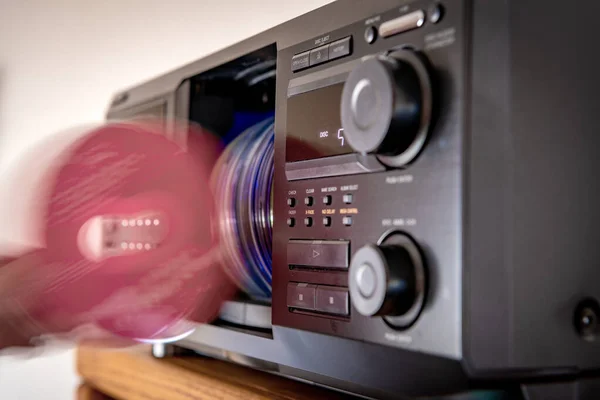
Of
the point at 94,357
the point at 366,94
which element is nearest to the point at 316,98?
the point at 366,94

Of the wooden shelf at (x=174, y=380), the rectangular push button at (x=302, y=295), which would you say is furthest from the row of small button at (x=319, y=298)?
the wooden shelf at (x=174, y=380)

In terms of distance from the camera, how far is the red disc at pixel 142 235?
0.59m

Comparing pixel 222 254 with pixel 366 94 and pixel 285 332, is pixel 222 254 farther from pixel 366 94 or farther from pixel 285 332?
pixel 366 94

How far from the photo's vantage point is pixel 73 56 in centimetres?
138

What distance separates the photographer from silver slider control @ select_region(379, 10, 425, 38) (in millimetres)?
351

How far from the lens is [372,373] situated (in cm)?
37

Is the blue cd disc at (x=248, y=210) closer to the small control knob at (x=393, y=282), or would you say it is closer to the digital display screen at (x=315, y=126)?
the digital display screen at (x=315, y=126)

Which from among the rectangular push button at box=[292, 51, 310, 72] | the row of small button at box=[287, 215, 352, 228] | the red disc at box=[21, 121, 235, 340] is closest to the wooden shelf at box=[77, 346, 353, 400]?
the red disc at box=[21, 121, 235, 340]

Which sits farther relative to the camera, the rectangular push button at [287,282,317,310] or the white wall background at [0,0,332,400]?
the white wall background at [0,0,332,400]

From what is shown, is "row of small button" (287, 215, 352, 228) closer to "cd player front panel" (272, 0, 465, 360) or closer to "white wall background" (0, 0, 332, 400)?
"cd player front panel" (272, 0, 465, 360)

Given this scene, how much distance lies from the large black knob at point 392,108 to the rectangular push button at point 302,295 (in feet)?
0.35

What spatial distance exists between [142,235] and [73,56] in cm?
91

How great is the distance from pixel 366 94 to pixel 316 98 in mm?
94

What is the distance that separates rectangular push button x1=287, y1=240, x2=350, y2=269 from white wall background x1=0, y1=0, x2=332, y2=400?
444mm
